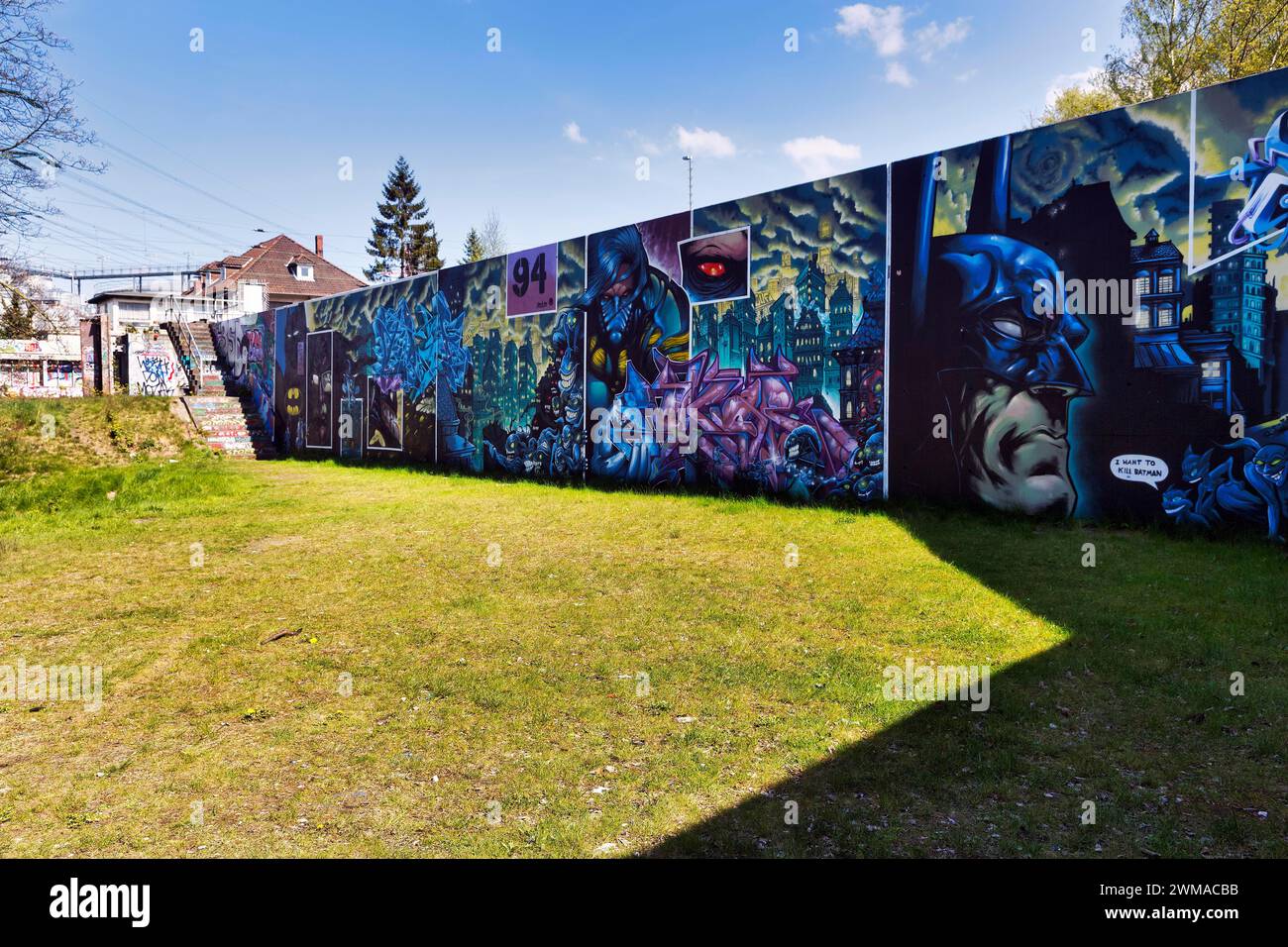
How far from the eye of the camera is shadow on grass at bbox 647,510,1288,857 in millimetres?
3176

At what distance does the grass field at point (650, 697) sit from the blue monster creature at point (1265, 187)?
10.4 feet

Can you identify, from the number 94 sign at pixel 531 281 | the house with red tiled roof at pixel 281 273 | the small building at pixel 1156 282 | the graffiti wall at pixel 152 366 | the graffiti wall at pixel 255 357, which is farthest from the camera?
the house with red tiled roof at pixel 281 273

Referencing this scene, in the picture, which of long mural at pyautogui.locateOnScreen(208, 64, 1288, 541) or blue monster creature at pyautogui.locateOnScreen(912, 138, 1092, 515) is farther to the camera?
blue monster creature at pyautogui.locateOnScreen(912, 138, 1092, 515)

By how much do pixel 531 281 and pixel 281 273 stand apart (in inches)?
1923

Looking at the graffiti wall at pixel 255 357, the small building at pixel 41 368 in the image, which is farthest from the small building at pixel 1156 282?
the small building at pixel 41 368

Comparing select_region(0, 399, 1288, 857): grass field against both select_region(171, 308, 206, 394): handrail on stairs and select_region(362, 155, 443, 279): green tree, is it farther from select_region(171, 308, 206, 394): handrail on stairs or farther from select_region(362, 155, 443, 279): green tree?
select_region(362, 155, 443, 279): green tree

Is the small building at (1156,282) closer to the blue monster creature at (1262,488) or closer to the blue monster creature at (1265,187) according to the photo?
the blue monster creature at (1265,187)

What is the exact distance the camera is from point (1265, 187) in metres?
8.13

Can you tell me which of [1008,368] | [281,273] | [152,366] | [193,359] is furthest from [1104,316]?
[281,273]

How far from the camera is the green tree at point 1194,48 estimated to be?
22672mm

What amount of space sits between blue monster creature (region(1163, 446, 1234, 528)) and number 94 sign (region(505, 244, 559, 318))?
1177cm

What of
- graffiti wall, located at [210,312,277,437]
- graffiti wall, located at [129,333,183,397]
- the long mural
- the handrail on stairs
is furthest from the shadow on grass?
graffiti wall, located at [129,333,183,397]

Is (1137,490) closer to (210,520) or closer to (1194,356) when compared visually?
(1194,356)

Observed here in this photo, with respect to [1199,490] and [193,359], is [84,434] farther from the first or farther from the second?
[1199,490]
